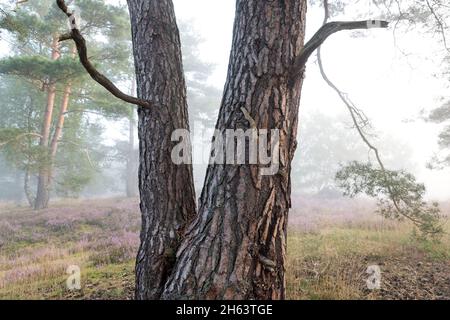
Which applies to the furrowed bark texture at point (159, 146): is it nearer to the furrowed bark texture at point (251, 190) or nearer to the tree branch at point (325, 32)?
the furrowed bark texture at point (251, 190)

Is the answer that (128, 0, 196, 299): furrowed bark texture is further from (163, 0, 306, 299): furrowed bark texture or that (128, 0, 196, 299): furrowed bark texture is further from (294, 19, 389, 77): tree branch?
(294, 19, 389, 77): tree branch

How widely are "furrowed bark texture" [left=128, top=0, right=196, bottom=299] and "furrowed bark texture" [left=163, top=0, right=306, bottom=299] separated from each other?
331mm

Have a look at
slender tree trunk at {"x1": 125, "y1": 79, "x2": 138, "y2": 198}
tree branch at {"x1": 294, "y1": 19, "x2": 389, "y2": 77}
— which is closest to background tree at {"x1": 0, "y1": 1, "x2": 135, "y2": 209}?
slender tree trunk at {"x1": 125, "y1": 79, "x2": 138, "y2": 198}

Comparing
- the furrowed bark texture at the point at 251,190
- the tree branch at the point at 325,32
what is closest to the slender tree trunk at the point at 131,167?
the furrowed bark texture at the point at 251,190

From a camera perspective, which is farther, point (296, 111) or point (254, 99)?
point (296, 111)

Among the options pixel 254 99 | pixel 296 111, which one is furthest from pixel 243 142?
pixel 296 111

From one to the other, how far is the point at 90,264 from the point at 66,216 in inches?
276

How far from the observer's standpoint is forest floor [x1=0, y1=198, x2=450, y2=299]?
393 centimetres

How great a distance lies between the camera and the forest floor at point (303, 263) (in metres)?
3.93

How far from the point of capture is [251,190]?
6.46ft

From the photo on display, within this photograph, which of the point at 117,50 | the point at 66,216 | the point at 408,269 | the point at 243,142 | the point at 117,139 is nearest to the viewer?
the point at 243,142

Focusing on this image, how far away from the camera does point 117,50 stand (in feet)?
44.2

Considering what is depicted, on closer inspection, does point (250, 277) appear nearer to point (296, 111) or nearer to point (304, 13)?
point (296, 111)

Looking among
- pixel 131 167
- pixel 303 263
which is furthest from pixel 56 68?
pixel 131 167
